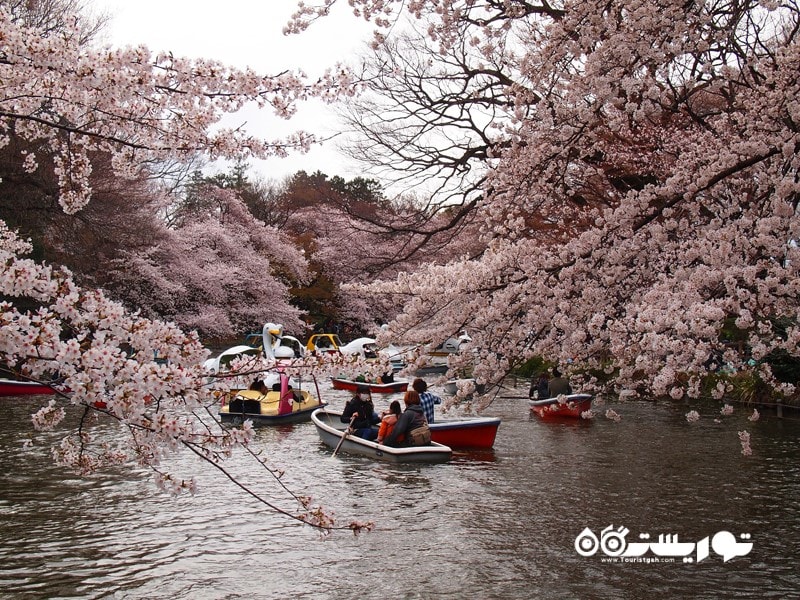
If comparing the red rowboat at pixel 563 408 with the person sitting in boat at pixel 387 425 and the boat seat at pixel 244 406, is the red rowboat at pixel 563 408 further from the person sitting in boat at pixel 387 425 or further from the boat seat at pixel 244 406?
the boat seat at pixel 244 406

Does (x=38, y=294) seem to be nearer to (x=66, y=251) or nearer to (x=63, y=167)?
(x=63, y=167)

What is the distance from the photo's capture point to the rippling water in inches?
308

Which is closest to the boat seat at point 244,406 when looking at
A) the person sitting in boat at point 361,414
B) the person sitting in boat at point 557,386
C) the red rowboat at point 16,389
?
the person sitting in boat at point 361,414

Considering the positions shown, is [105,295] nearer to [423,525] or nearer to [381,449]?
[423,525]

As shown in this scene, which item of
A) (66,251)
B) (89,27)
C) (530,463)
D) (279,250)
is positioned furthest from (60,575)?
(279,250)

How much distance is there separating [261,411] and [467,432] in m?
5.85

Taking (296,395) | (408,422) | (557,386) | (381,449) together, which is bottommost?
(381,449)

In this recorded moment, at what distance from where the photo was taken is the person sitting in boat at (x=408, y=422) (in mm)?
13539

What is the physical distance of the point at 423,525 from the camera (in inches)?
391

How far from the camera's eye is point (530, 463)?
45.5 feet
